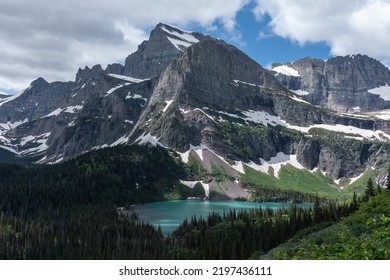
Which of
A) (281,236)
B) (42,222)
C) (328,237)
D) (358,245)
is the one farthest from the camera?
(42,222)

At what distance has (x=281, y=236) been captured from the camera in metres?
121

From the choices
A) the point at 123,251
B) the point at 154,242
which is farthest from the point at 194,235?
the point at 123,251

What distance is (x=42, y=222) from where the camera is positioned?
591 ft

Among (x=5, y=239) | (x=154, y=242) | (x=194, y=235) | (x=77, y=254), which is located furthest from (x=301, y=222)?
(x=5, y=239)

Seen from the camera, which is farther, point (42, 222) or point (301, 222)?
point (42, 222)

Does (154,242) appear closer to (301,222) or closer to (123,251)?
(123,251)

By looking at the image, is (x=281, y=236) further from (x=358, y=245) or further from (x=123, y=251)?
(x=358, y=245)
